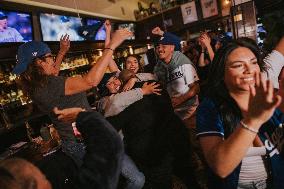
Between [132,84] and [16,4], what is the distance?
4.47m

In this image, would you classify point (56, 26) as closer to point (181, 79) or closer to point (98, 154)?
point (181, 79)

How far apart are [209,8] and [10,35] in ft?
22.4

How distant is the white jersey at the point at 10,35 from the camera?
5.05 metres

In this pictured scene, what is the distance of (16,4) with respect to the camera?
598 cm

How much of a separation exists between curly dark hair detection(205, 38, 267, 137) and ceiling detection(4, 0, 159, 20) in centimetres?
563

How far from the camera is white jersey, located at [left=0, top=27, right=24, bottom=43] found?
16.6ft

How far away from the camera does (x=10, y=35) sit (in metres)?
5.23

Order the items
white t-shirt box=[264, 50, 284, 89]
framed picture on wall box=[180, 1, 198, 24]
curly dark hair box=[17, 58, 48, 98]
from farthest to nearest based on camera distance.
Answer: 1. framed picture on wall box=[180, 1, 198, 24]
2. curly dark hair box=[17, 58, 48, 98]
3. white t-shirt box=[264, 50, 284, 89]

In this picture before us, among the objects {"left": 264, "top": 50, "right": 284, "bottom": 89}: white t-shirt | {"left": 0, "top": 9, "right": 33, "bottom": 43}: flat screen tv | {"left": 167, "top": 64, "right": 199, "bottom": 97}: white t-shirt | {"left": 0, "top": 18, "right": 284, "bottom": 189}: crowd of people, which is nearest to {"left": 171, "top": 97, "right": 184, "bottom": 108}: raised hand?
{"left": 0, "top": 18, "right": 284, "bottom": 189}: crowd of people

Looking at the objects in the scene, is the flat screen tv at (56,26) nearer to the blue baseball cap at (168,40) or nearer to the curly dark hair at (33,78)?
the blue baseball cap at (168,40)

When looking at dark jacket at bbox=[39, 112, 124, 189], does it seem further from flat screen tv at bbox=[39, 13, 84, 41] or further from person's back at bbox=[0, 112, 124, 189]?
flat screen tv at bbox=[39, 13, 84, 41]

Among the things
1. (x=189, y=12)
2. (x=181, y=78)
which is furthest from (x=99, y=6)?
(x=181, y=78)

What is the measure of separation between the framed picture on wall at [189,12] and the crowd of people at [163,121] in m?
6.65

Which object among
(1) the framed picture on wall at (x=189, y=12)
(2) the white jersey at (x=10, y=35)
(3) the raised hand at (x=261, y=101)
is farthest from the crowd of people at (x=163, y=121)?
(1) the framed picture on wall at (x=189, y=12)
